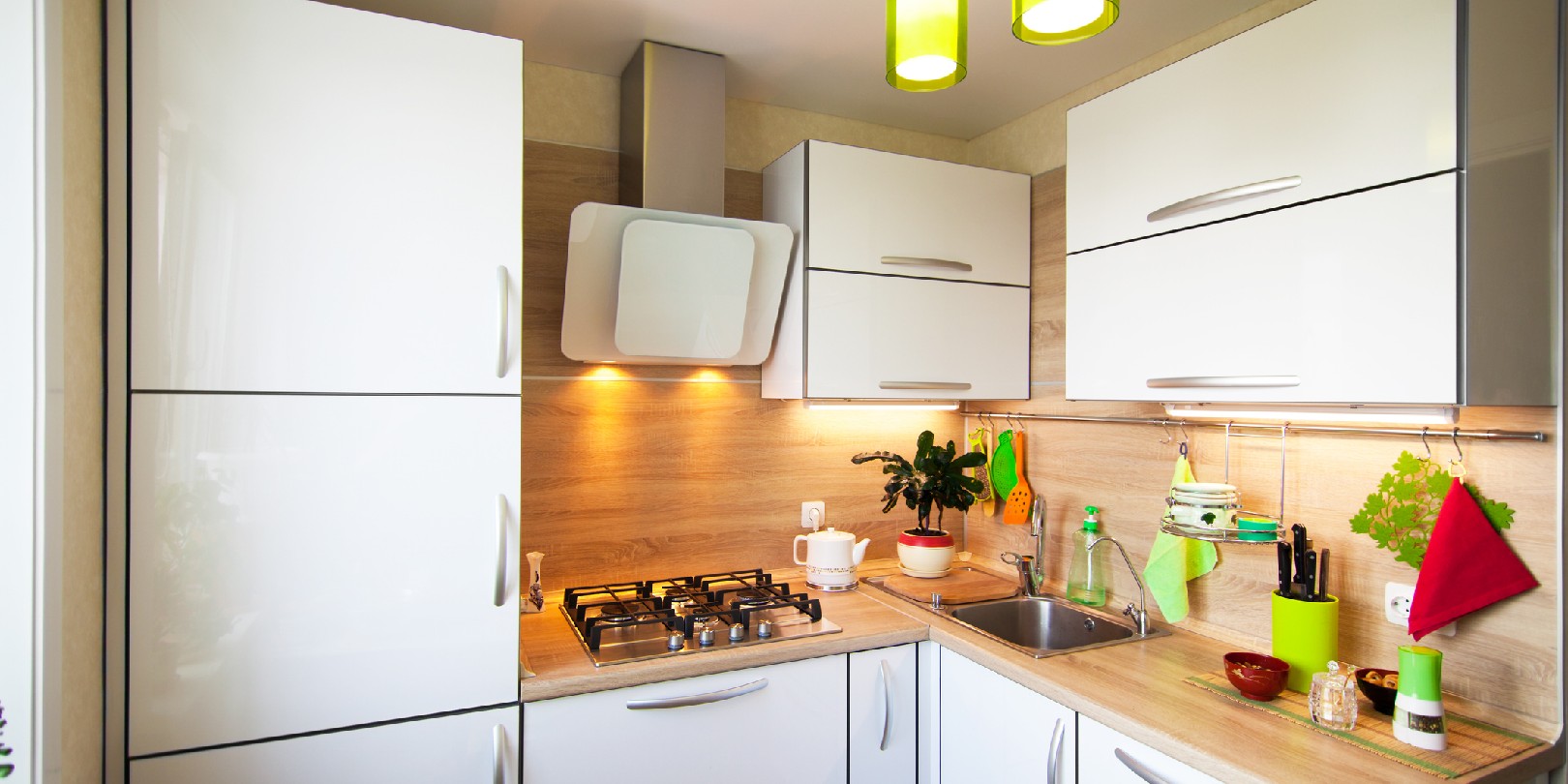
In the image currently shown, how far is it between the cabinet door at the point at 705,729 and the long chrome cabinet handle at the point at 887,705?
11 cm

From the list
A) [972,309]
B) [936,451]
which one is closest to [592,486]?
[936,451]

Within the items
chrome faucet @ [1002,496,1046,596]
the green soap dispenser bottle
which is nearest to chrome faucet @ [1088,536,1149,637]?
the green soap dispenser bottle

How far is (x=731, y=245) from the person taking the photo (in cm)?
218

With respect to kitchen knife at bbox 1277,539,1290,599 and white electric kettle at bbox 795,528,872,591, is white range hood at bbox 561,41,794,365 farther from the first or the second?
kitchen knife at bbox 1277,539,1290,599

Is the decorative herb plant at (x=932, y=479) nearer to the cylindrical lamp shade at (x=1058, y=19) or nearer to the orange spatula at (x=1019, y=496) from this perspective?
the orange spatula at (x=1019, y=496)

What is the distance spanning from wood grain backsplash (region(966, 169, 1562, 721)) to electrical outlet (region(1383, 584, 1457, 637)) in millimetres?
22

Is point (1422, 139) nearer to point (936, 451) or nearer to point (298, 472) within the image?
point (936, 451)

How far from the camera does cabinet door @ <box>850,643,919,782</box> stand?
80.3 inches

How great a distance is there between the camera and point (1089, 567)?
2.33 meters

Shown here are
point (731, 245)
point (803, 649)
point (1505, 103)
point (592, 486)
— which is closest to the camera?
point (1505, 103)

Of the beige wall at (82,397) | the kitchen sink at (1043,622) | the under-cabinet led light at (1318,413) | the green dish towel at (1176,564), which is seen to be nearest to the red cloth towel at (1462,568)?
the under-cabinet led light at (1318,413)

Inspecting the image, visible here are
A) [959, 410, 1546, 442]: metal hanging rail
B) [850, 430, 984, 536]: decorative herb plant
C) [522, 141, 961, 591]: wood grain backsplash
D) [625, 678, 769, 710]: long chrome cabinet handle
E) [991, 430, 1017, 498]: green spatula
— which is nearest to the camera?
[959, 410, 1546, 442]: metal hanging rail

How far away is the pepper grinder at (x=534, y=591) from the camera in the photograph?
213 cm

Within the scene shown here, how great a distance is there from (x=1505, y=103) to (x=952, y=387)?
1.39 meters
